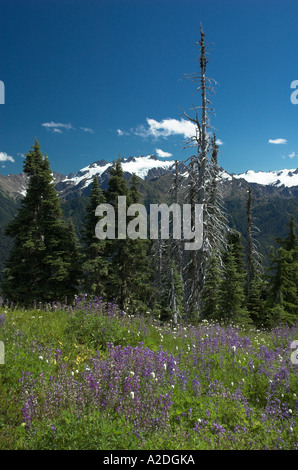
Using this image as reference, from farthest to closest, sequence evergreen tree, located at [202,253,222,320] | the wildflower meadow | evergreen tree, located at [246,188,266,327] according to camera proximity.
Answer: evergreen tree, located at [246,188,266,327] → evergreen tree, located at [202,253,222,320] → the wildflower meadow

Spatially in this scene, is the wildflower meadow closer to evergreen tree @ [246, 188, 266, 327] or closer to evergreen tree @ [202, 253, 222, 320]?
evergreen tree @ [202, 253, 222, 320]

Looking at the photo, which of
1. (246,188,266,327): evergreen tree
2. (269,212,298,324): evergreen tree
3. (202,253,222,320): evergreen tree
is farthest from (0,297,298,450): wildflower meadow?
(246,188,266,327): evergreen tree

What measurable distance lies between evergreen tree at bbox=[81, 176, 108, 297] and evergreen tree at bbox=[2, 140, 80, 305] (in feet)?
3.76

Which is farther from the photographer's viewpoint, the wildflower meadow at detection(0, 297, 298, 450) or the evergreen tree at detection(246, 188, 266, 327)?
the evergreen tree at detection(246, 188, 266, 327)

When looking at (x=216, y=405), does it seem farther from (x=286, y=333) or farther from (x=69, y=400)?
(x=286, y=333)

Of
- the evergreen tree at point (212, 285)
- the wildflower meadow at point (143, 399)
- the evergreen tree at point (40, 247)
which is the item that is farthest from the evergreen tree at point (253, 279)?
the wildflower meadow at point (143, 399)

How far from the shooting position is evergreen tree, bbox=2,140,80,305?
72.7ft

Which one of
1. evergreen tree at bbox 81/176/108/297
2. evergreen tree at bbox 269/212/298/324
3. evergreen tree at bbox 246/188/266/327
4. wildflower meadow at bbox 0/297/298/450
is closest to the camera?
wildflower meadow at bbox 0/297/298/450

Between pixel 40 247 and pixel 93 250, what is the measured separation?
392cm

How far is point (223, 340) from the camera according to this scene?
6.61m

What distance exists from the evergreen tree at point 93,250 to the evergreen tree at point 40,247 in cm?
115

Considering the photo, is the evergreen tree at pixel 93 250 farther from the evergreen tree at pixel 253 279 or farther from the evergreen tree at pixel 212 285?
the evergreen tree at pixel 253 279

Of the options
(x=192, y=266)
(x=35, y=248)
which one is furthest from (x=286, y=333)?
(x=35, y=248)

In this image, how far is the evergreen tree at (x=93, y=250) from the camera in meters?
22.1
